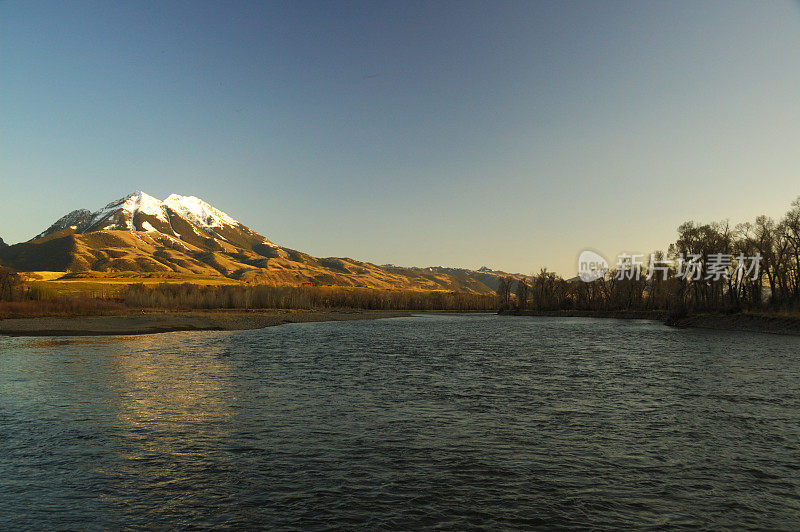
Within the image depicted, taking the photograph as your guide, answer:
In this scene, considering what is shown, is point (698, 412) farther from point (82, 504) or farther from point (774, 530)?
point (82, 504)

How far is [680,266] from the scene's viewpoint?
4616 inches

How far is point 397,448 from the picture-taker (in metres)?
19.9

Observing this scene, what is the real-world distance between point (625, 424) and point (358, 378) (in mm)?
20422

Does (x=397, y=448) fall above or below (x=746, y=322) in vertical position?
below

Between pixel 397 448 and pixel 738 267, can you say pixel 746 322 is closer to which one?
pixel 738 267

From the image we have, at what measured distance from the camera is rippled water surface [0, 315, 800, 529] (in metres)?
14.0

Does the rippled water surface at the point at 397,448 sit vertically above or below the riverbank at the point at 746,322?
below

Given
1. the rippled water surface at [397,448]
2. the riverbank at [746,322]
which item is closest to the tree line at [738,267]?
the riverbank at [746,322]

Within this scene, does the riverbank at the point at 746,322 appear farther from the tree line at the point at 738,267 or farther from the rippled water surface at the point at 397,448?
the rippled water surface at the point at 397,448

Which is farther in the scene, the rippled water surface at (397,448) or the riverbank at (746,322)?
the riverbank at (746,322)

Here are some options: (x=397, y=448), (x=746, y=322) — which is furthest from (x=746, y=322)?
(x=397, y=448)

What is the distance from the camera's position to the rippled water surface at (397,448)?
551 inches

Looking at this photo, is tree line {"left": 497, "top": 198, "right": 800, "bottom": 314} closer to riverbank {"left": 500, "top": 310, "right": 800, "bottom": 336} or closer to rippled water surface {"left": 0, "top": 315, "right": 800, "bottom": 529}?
riverbank {"left": 500, "top": 310, "right": 800, "bottom": 336}

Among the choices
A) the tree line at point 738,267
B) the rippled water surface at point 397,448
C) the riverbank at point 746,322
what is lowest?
the rippled water surface at point 397,448
